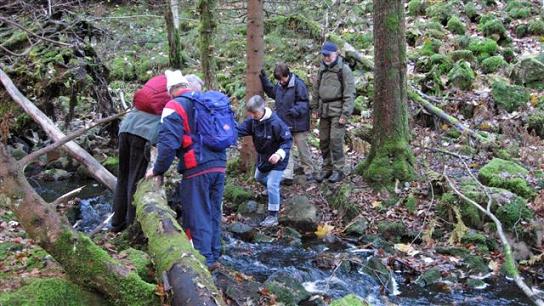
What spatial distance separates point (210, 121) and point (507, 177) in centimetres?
542

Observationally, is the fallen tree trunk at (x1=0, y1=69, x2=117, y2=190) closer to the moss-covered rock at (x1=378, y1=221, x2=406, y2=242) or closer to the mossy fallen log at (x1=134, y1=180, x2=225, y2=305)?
the mossy fallen log at (x1=134, y1=180, x2=225, y2=305)

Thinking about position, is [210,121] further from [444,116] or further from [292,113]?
[444,116]

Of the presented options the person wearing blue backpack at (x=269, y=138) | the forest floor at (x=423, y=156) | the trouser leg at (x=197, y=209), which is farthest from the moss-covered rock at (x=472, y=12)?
the trouser leg at (x=197, y=209)

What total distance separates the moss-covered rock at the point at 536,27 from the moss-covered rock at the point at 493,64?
271cm

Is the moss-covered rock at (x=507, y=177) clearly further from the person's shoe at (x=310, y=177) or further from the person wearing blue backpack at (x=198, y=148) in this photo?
the person wearing blue backpack at (x=198, y=148)

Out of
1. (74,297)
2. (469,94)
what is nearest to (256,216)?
(74,297)

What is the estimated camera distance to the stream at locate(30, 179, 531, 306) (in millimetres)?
6340

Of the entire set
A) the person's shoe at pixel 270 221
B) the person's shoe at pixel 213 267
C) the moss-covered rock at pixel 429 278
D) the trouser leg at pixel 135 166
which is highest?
the trouser leg at pixel 135 166

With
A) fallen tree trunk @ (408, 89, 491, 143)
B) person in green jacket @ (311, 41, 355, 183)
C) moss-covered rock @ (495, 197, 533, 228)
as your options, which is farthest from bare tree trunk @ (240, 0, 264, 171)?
fallen tree trunk @ (408, 89, 491, 143)

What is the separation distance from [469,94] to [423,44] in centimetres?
320

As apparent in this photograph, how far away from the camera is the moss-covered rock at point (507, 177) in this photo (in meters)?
8.30

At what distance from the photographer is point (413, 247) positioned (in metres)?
7.56

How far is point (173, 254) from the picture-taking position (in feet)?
14.4

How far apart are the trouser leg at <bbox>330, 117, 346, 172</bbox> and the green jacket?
0.61 feet
